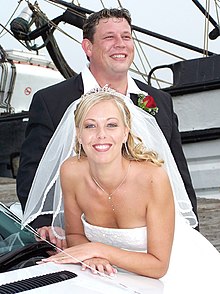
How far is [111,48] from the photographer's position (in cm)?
329

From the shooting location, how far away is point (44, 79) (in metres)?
16.1

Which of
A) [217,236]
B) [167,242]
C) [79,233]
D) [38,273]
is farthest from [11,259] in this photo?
[217,236]

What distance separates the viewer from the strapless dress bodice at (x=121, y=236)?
266cm

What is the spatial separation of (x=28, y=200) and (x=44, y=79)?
516 inches

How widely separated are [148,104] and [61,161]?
23.9 inches

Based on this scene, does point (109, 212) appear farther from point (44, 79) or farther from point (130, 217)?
point (44, 79)

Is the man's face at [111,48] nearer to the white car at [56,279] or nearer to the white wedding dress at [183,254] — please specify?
the white wedding dress at [183,254]

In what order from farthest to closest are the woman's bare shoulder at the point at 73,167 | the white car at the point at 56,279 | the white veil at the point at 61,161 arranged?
the white veil at the point at 61,161 < the woman's bare shoulder at the point at 73,167 < the white car at the point at 56,279

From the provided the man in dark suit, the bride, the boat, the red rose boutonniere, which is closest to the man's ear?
the man in dark suit

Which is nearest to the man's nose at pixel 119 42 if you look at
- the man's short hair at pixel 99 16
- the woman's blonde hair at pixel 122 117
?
the man's short hair at pixel 99 16

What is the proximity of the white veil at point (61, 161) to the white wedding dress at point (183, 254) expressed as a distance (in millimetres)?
206

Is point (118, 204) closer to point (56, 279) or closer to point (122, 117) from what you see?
point (122, 117)

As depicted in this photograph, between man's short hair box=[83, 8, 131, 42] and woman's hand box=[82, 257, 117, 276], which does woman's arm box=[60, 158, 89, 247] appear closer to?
woman's hand box=[82, 257, 117, 276]

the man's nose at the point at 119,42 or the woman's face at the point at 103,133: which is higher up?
the man's nose at the point at 119,42
